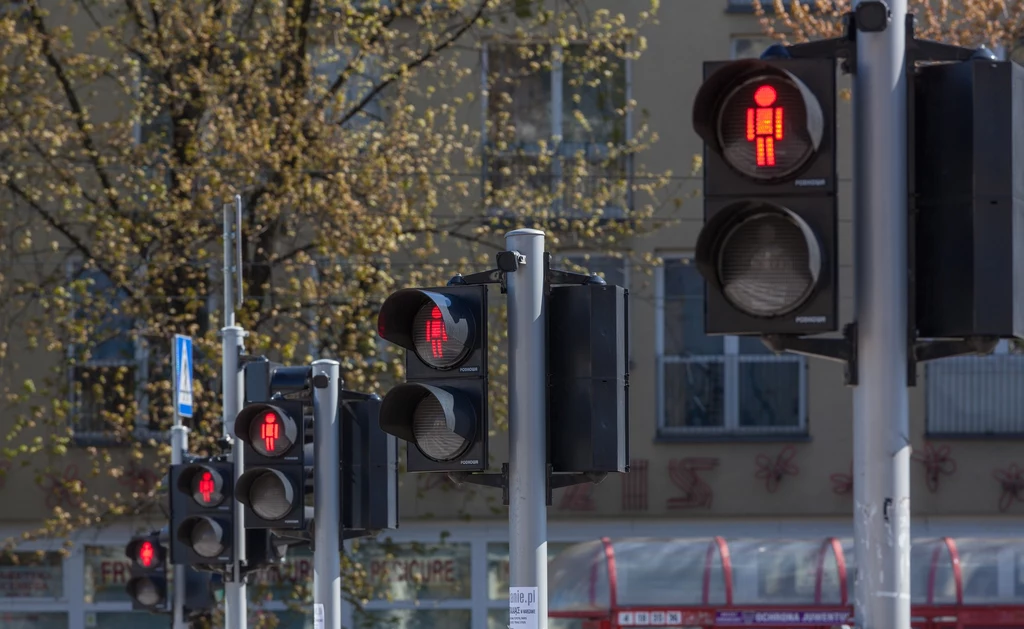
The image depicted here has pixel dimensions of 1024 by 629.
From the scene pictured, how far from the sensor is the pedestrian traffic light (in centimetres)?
1084

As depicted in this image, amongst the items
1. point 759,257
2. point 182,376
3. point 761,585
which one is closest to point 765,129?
point 759,257

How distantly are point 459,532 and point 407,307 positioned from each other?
18710 mm

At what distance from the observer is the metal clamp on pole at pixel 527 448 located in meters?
6.45

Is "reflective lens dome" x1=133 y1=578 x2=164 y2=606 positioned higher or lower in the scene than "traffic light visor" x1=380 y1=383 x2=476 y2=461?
lower

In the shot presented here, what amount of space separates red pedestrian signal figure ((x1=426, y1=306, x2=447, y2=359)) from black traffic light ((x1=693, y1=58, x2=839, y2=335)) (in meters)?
1.59

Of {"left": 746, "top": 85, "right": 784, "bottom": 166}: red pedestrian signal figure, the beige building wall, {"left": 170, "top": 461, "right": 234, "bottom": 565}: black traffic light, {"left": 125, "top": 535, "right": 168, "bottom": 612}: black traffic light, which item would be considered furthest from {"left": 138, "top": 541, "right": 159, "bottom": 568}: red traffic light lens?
{"left": 746, "top": 85, "right": 784, "bottom": 166}: red pedestrian signal figure

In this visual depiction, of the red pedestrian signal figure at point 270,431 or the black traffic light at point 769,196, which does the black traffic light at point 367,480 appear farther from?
the black traffic light at point 769,196

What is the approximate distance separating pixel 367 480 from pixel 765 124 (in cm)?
621

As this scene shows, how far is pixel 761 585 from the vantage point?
68.9 feet

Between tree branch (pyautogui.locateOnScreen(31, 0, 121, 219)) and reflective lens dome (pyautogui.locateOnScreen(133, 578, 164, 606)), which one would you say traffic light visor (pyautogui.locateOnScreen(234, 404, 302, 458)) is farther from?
tree branch (pyautogui.locateOnScreen(31, 0, 121, 219))

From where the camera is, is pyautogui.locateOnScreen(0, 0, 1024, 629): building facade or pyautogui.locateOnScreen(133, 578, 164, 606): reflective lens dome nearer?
pyautogui.locateOnScreen(133, 578, 164, 606): reflective lens dome

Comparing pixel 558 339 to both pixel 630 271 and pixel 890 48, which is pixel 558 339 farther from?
pixel 630 271

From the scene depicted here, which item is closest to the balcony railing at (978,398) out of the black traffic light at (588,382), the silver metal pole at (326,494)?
the silver metal pole at (326,494)

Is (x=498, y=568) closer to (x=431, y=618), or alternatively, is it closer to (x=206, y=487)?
(x=431, y=618)
